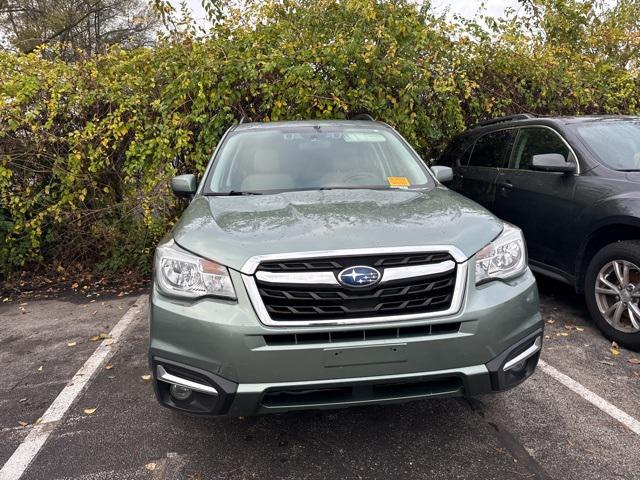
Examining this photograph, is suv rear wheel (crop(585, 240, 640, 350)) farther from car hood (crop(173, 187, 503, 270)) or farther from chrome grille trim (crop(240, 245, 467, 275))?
chrome grille trim (crop(240, 245, 467, 275))

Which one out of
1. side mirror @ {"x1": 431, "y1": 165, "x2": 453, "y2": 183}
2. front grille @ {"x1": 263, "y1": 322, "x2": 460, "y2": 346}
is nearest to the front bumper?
front grille @ {"x1": 263, "y1": 322, "x2": 460, "y2": 346}

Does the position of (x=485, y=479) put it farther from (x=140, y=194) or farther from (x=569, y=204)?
(x=140, y=194)

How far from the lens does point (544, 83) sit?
6.94 meters

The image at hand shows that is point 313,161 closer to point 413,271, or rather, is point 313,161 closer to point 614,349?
point 413,271

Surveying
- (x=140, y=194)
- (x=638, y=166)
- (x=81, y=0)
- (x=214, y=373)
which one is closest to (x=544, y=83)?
(x=638, y=166)

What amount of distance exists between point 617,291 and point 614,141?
1.44 metres

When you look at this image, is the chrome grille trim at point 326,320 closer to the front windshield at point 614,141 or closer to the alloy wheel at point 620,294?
the alloy wheel at point 620,294

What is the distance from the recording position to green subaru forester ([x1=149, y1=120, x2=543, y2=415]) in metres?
2.14

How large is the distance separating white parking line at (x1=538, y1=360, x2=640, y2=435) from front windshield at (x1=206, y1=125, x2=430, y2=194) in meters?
1.55

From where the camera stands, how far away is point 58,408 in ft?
10.4

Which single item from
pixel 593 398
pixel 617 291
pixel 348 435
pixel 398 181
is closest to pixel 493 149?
pixel 617 291

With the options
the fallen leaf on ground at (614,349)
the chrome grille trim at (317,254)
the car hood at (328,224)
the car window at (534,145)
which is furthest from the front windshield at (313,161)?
the fallen leaf on ground at (614,349)

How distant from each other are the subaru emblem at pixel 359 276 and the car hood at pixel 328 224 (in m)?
0.10

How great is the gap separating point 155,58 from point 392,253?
5040 millimetres
